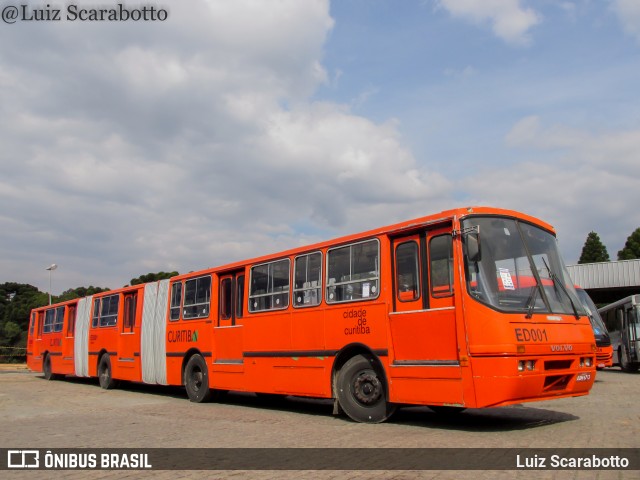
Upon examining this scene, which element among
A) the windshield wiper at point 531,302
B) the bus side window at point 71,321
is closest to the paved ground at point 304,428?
the windshield wiper at point 531,302

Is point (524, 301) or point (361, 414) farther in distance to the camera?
point (361, 414)

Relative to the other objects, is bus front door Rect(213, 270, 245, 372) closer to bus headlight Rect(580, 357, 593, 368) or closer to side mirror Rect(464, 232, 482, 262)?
side mirror Rect(464, 232, 482, 262)

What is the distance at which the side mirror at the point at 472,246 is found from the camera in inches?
312

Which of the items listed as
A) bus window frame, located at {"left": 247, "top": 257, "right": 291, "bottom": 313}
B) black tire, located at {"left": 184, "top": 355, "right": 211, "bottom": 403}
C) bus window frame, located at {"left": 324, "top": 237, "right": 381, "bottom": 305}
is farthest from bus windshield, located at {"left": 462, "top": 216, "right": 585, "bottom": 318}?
black tire, located at {"left": 184, "top": 355, "right": 211, "bottom": 403}

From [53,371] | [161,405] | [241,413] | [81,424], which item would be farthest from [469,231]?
[53,371]

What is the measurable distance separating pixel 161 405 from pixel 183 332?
1906 millimetres

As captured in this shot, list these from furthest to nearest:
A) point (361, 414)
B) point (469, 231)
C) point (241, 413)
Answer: point (241, 413) → point (361, 414) → point (469, 231)

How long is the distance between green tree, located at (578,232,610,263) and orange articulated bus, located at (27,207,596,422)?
244 feet

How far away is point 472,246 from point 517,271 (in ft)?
3.07

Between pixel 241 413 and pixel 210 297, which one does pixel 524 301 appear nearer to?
pixel 241 413

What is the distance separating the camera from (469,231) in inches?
320

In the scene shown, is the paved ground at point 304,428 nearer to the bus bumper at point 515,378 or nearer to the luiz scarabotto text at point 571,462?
the luiz scarabotto text at point 571,462

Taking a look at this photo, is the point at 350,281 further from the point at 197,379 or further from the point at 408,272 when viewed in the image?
the point at 197,379

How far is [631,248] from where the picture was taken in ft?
243
